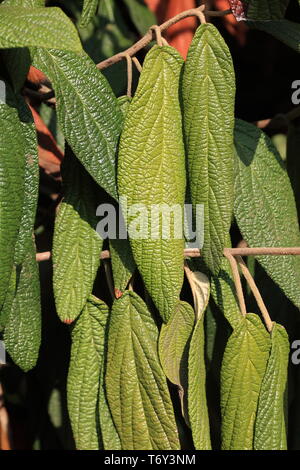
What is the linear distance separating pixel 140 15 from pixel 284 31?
500mm

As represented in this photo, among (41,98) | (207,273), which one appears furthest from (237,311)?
(41,98)

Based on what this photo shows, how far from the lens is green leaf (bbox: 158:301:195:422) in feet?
2.35

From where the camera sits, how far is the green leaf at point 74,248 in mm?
730

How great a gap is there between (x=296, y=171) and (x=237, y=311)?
28 centimetres

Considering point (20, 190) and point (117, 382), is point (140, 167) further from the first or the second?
point (117, 382)

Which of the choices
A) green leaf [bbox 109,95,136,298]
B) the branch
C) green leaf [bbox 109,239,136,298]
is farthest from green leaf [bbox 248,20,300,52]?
green leaf [bbox 109,239,136,298]

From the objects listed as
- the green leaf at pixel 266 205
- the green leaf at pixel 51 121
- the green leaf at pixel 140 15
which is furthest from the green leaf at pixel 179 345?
the green leaf at pixel 140 15

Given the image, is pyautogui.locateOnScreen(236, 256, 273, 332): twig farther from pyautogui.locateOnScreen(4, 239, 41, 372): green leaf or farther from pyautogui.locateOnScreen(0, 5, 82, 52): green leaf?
pyautogui.locateOnScreen(0, 5, 82, 52): green leaf

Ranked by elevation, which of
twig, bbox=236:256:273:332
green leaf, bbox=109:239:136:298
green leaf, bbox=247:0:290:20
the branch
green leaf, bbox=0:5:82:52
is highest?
the branch

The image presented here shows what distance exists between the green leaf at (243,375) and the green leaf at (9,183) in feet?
0.84

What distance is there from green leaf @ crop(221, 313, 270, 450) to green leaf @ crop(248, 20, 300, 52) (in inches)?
11.9

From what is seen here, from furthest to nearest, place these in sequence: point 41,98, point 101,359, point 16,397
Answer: point 16,397 → point 41,98 → point 101,359

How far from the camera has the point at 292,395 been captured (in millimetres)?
956

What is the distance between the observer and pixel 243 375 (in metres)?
0.71
